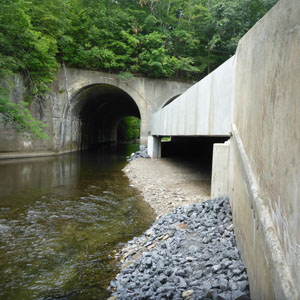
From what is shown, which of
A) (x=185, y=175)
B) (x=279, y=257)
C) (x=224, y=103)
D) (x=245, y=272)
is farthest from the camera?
(x=185, y=175)

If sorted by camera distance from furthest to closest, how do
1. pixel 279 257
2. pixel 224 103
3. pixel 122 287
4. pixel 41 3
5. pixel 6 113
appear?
pixel 41 3
pixel 6 113
pixel 224 103
pixel 122 287
pixel 279 257

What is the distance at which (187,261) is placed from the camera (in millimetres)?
3080

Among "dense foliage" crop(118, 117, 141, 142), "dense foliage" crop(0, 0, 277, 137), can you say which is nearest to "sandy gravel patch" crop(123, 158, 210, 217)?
"dense foliage" crop(0, 0, 277, 137)

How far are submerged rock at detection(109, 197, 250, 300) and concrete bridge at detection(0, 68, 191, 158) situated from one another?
14553 mm

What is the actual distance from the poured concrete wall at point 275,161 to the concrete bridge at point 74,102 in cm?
1635

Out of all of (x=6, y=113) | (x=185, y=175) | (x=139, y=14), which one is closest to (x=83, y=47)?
(x=139, y=14)

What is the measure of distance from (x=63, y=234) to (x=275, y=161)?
4069 mm

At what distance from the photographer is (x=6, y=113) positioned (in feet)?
41.8

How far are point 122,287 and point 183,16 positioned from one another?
27.0m

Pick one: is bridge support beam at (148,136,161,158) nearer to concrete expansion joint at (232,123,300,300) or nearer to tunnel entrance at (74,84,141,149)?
tunnel entrance at (74,84,141,149)

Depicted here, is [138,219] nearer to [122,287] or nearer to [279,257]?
[122,287]

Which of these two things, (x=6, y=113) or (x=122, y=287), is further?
(x=6, y=113)

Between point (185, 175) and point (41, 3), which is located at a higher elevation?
point (41, 3)

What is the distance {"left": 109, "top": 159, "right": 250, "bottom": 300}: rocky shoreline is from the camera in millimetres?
2500
